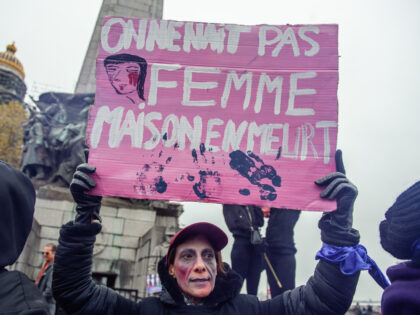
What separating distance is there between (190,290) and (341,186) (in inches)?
45.5

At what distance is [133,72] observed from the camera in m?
2.97

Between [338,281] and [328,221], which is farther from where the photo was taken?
[328,221]

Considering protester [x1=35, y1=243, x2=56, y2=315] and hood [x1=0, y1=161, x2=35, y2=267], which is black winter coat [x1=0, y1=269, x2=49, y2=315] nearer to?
hood [x1=0, y1=161, x2=35, y2=267]

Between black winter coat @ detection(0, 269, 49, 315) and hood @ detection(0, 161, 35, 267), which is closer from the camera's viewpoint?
black winter coat @ detection(0, 269, 49, 315)

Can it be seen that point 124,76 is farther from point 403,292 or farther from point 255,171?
point 403,292

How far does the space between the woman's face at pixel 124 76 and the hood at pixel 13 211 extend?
1.23 m

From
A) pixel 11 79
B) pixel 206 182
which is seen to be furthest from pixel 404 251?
pixel 11 79

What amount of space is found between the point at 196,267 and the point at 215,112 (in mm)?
1164

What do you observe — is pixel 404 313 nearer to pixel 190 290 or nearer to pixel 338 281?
pixel 338 281

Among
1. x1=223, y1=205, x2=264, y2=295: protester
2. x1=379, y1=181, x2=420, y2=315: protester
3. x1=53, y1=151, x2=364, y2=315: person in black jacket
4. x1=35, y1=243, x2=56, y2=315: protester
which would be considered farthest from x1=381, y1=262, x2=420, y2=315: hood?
x1=35, y1=243, x2=56, y2=315: protester

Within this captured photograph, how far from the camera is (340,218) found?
7.61ft

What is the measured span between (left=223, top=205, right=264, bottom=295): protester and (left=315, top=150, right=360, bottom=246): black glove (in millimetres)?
1570

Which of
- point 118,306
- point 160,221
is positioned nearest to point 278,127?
point 118,306

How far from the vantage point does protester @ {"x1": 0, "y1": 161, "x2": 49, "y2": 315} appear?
159 cm
